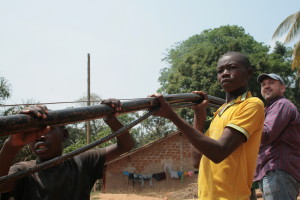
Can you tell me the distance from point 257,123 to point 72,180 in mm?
1202

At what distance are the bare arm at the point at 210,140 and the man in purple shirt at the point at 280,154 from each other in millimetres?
990

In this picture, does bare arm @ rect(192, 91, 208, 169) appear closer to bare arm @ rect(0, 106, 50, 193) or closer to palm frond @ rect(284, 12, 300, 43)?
bare arm @ rect(0, 106, 50, 193)

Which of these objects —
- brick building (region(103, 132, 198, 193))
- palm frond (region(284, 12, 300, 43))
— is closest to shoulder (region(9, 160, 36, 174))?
palm frond (region(284, 12, 300, 43))

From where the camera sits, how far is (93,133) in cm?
2505

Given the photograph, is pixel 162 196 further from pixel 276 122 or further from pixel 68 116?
pixel 68 116

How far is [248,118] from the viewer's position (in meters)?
1.90

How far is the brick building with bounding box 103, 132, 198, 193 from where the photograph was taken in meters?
15.8

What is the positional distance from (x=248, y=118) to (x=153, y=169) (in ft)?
47.8

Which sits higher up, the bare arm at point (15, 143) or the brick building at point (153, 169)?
the bare arm at point (15, 143)

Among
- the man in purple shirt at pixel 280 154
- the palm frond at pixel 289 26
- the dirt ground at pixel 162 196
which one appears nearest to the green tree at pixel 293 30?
the palm frond at pixel 289 26

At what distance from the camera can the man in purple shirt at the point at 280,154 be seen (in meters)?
2.65

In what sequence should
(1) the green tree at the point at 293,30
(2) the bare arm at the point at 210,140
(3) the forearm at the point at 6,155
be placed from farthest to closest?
(1) the green tree at the point at 293,30 → (2) the bare arm at the point at 210,140 → (3) the forearm at the point at 6,155

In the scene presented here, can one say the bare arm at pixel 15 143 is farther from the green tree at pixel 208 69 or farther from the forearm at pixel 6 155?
the green tree at pixel 208 69

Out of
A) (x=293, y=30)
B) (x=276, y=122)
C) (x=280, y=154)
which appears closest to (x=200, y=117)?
(x=276, y=122)
